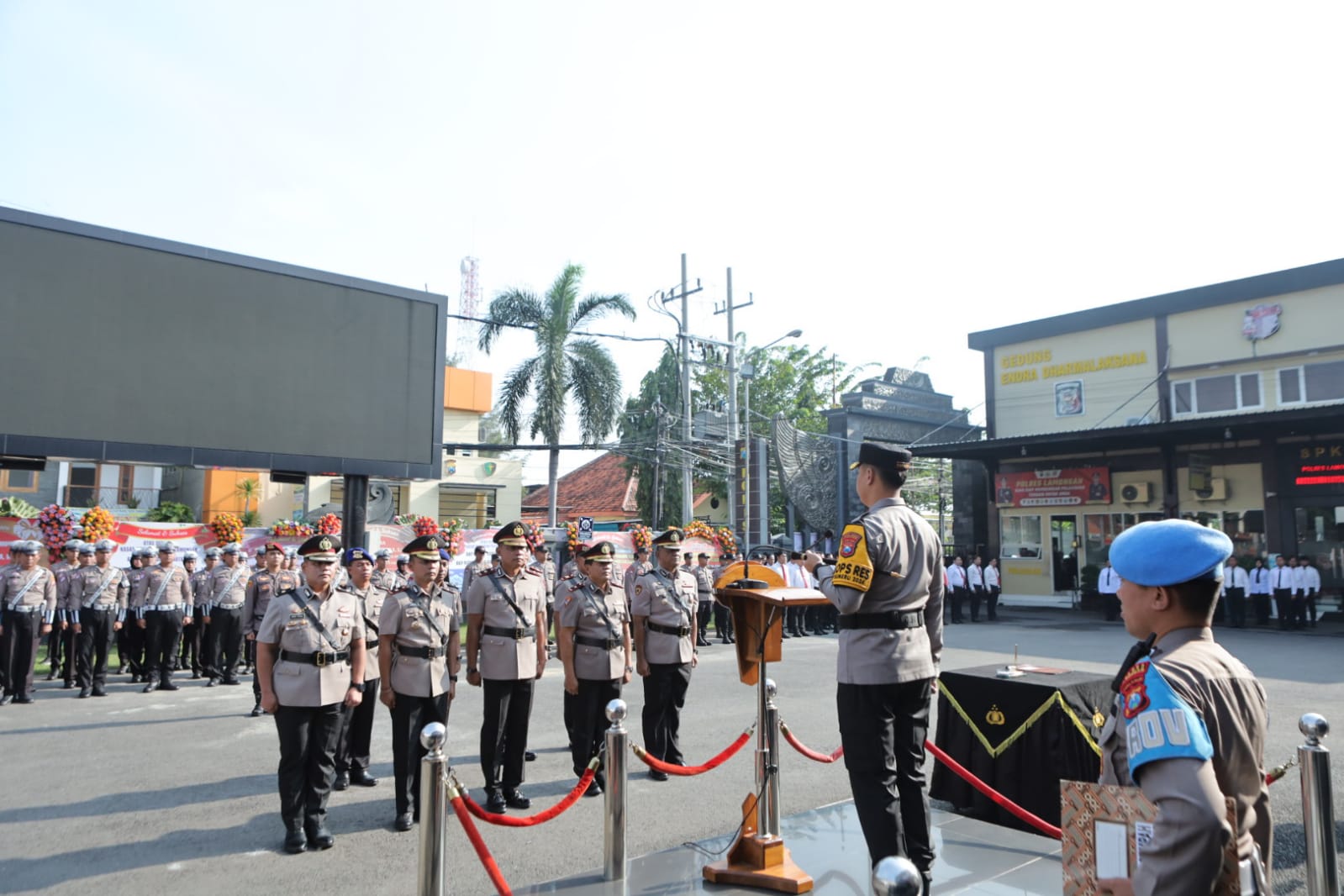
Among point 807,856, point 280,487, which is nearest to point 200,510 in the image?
point 280,487

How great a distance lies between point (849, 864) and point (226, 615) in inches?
415

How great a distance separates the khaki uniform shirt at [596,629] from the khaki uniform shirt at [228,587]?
7236 mm

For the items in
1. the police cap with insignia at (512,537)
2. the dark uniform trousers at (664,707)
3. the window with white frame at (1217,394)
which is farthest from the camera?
the window with white frame at (1217,394)

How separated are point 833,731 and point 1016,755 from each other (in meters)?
2.93

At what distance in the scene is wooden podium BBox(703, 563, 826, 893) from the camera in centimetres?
443

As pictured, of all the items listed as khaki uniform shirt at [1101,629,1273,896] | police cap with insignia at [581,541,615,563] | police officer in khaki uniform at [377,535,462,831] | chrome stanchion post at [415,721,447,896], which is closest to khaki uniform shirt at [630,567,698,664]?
police cap with insignia at [581,541,615,563]

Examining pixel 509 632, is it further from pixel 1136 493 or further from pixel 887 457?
pixel 1136 493

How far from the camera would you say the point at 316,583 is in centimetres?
579

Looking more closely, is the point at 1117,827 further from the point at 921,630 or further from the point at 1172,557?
the point at 921,630

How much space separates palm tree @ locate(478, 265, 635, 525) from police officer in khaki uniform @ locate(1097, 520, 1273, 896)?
24.9 metres

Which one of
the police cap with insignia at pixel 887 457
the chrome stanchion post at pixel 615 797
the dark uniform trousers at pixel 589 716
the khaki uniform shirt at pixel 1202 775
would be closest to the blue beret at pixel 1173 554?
the khaki uniform shirt at pixel 1202 775

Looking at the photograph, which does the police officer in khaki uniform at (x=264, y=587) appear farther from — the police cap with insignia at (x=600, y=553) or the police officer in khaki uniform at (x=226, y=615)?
the police cap with insignia at (x=600, y=553)

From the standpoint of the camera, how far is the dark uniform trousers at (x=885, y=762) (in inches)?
153

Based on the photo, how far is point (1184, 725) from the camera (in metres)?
1.72
